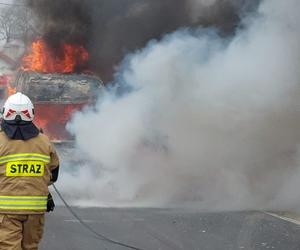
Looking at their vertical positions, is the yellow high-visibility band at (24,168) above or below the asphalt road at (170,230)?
below

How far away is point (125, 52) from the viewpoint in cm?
1301

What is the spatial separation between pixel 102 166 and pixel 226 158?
180 cm

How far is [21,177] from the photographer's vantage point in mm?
3896

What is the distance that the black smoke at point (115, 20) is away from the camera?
37.1 feet

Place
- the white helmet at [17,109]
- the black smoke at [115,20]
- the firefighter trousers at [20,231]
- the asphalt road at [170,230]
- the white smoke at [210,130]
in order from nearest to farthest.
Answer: the firefighter trousers at [20,231] → the white helmet at [17,109] → the asphalt road at [170,230] → the white smoke at [210,130] → the black smoke at [115,20]

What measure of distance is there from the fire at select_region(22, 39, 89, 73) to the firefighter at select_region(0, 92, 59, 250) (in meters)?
10.1

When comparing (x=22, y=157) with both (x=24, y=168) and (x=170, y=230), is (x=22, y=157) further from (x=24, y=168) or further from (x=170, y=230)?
(x=170, y=230)

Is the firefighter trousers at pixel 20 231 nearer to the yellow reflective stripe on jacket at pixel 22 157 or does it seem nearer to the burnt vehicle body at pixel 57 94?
the yellow reflective stripe on jacket at pixel 22 157

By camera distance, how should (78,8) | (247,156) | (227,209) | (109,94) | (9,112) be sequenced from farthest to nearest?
1. (78,8)
2. (109,94)
3. (247,156)
4. (227,209)
5. (9,112)

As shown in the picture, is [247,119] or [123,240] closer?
[123,240]

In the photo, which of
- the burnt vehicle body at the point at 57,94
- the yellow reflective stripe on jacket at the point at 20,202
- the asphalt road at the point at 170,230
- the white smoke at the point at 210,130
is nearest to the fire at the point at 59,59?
the burnt vehicle body at the point at 57,94

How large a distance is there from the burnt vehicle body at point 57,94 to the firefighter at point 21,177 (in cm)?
708

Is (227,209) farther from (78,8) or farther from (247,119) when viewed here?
(78,8)

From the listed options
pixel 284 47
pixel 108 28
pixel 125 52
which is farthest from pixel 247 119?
pixel 108 28
